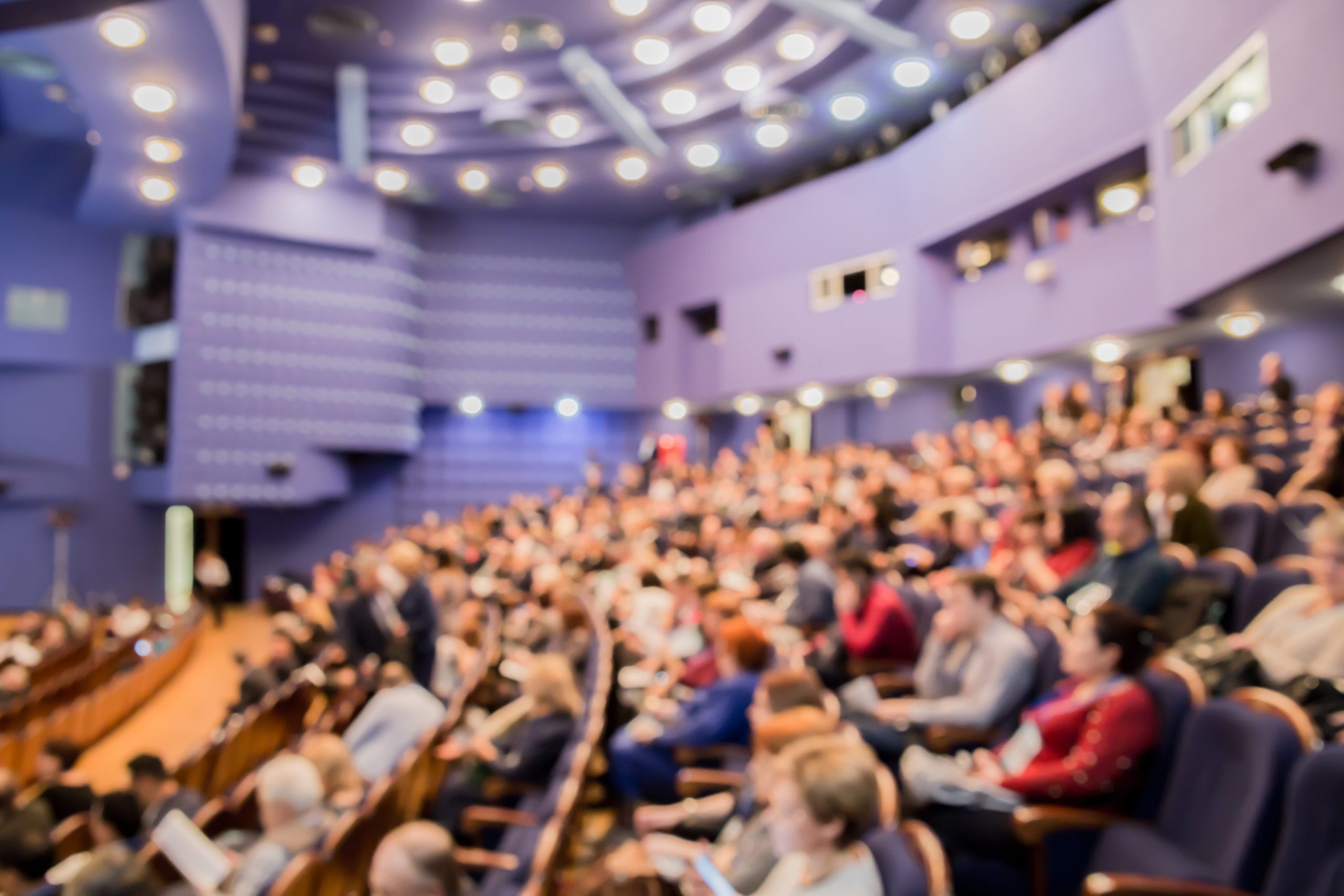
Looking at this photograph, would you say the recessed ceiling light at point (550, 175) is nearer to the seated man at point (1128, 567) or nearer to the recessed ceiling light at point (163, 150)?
the recessed ceiling light at point (163, 150)

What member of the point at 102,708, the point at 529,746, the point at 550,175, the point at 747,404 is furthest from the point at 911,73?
the point at 102,708

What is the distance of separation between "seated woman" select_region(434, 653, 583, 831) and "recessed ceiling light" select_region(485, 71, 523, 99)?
6635mm

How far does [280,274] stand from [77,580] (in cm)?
335

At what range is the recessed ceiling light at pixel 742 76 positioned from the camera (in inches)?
303

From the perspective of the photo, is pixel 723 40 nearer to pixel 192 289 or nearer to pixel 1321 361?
pixel 1321 361

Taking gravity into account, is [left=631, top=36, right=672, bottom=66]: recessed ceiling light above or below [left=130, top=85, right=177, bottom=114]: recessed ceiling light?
above

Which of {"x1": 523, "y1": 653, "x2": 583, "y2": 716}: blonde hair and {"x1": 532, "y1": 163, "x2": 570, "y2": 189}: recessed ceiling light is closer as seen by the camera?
{"x1": 523, "y1": 653, "x2": 583, "y2": 716}: blonde hair

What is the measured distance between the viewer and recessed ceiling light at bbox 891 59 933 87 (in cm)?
720

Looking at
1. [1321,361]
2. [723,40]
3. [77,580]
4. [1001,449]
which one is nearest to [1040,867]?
[1001,449]

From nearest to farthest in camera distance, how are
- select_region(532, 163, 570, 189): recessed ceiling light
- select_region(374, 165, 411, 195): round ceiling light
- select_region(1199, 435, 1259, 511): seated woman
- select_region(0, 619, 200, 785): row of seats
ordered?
select_region(1199, 435, 1259, 511): seated woman < select_region(0, 619, 200, 785): row of seats < select_region(374, 165, 411, 195): round ceiling light < select_region(532, 163, 570, 189): recessed ceiling light

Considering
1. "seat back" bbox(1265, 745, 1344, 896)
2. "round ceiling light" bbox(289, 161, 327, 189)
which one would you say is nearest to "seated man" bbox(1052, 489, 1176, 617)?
"seat back" bbox(1265, 745, 1344, 896)

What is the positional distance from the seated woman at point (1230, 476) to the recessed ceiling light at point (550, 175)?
7.29 m

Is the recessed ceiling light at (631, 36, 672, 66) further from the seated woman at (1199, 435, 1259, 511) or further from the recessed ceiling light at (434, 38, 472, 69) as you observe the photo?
the seated woman at (1199, 435, 1259, 511)

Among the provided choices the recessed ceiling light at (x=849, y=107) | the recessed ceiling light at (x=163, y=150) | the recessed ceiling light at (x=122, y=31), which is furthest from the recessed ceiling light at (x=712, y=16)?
the recessed ceiling light at (x=163, y=150)
